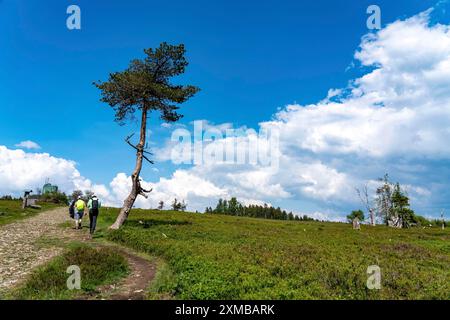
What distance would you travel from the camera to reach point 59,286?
12383 millimetres

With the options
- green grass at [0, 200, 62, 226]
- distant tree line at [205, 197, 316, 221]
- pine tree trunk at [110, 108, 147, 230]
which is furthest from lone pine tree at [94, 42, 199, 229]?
distant tree line at [205, 197, 316, 221]

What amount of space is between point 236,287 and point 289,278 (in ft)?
8.68

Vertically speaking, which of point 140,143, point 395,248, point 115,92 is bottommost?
point 395,248

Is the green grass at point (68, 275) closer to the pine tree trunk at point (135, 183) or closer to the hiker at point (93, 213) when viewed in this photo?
the hiker at point (93, 213)

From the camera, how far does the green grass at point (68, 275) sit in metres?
11.7

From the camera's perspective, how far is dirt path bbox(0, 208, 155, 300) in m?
12.8

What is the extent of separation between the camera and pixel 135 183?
31.4 metres

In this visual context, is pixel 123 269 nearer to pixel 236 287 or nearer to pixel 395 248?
pixel 236 287

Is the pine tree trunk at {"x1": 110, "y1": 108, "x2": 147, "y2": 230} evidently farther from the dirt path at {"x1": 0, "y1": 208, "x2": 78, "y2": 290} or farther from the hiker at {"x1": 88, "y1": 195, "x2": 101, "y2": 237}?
the dirt path at {"x1": 0, "y1": 208, "x2": 78, "y2": 290}

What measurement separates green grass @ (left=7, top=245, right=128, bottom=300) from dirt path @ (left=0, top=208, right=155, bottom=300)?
56 centimetres

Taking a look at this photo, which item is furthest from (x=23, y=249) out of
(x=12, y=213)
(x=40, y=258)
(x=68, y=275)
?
(x=12, y=213)

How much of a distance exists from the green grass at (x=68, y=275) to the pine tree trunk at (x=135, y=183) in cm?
1186

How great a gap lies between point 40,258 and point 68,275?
5246 mm
